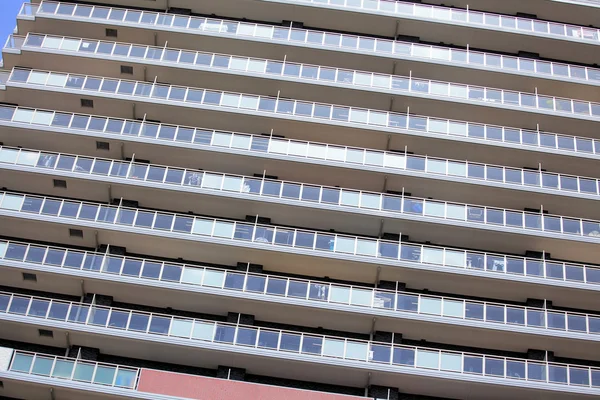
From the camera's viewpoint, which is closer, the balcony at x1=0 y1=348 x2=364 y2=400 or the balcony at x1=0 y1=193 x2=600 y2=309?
the balcony at x1=0 y1=348 x2=364 y2=400

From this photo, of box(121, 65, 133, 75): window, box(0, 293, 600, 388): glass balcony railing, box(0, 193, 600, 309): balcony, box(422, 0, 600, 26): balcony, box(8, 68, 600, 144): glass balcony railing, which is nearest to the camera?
box(0, 293, 600, 388): glass balcony railing

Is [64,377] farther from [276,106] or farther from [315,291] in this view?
[276,106]

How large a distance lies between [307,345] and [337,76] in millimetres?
13688

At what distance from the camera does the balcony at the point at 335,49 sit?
40844mm

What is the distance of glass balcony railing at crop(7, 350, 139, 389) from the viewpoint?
98.6 feet

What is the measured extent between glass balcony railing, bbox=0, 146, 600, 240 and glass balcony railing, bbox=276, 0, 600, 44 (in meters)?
11.0

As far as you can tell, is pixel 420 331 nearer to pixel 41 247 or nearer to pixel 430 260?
pixel 430 260

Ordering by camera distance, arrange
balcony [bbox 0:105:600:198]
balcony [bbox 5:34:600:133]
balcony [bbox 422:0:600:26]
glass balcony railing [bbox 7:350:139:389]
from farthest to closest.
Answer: balcony [bbox 422:0:600:26], balcony [bbox 5:34:600:133], balcony [bbox 0:105:600:198], glass balcony railing [bbox 7:350:139:389]

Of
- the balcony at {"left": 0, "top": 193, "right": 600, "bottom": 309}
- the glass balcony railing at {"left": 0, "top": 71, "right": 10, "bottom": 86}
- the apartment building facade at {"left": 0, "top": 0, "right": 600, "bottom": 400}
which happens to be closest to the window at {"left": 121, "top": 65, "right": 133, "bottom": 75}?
the apartment building facade at {"left": 0, "top": 0, "right": 600, "bottom": 400}

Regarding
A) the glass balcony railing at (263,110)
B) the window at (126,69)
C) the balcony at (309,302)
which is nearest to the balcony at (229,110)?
the glass balcony railing at (263,110)

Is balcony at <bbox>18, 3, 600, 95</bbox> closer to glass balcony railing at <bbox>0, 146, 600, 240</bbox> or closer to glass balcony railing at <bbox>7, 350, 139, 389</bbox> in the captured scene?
glass balcony railing at <bbox>0, 146, 600, 240</bbox>

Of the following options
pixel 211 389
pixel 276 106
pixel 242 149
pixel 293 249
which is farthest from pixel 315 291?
pixel 276 106

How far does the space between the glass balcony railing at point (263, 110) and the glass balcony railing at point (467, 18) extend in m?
A: 6.54

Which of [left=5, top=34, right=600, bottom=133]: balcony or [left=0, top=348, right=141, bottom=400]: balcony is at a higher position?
[left=5, top=34, right=600, bottom=133]: balcony
